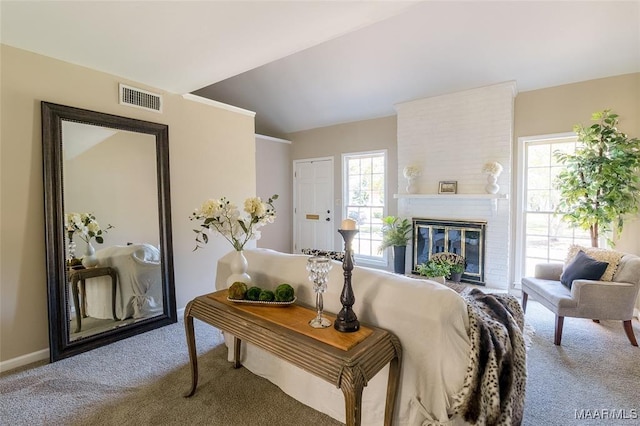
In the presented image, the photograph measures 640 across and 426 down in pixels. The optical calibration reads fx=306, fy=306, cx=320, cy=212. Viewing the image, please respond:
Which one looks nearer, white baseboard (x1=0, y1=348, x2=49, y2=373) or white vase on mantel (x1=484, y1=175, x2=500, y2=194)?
white baseboard (x1=0, y1=348, x2=49, y2=373)

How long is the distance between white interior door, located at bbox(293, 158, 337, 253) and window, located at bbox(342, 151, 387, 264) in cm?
34

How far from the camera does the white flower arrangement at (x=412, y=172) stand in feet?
14.8

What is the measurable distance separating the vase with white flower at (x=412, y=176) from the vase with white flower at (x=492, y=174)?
0.88 metres

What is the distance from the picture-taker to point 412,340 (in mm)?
1410

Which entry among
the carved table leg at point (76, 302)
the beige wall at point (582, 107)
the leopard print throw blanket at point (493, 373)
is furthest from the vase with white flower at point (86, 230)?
the beige wall at point (582, 107)

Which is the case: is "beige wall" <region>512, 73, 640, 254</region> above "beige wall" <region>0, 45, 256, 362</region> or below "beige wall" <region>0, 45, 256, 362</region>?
above

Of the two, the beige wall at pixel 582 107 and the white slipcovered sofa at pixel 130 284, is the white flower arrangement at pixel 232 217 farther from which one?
the beige wall at pixel 582 107

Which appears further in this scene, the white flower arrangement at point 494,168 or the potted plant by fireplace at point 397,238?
the potted plant by fireplace at point 397,238

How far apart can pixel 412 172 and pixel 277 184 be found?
265 cm

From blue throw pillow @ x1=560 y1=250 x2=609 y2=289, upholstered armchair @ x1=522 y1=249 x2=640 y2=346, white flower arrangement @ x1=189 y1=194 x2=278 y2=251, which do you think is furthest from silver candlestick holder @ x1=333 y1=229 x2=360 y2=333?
blue throw pillow @ x1=560 y1=250 x2=609 y2=289

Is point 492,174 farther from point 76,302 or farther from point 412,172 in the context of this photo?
point 76,302

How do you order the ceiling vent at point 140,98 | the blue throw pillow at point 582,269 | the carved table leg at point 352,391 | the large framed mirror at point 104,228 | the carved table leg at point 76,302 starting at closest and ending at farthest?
the carved table leg at point 352,391
the large framed mirror at point 104,228
the carved table leg at point 76,302
the blue throw pillow at point 582,269
the ceiling vent at point 140,98

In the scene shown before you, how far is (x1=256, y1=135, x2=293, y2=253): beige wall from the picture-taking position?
18.7 feet
